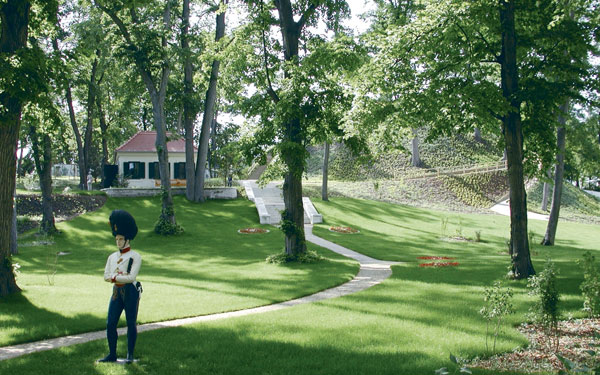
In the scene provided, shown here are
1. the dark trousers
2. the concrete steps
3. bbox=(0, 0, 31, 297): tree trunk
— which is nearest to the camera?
the dark trousers

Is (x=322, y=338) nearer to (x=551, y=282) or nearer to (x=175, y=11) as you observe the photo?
(x=551, y=282)

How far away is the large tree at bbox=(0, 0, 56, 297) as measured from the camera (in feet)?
31.7

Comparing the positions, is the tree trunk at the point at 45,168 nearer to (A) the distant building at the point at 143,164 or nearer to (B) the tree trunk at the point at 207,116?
(B) the tree trunk at the point at 207,116

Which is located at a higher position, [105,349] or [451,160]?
[451,160]

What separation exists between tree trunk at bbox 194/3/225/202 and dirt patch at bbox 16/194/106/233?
635 centimetres

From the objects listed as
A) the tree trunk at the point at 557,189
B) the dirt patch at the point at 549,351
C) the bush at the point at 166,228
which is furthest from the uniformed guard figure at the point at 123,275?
the tree trunk at the point at 557,189

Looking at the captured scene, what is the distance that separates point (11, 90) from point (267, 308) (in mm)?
7003

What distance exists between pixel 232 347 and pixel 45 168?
19836mm

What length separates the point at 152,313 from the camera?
959 centimetres

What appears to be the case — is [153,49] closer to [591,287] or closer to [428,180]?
[591,287]

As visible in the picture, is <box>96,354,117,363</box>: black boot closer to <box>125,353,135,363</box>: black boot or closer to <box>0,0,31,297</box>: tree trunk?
<box>125,353,135,363</box>: black boot

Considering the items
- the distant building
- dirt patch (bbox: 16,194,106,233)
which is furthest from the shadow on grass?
the distant building

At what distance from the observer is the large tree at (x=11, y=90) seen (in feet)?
31.7

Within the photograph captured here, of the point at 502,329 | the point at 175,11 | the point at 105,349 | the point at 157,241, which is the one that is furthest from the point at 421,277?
the point at 175,11
